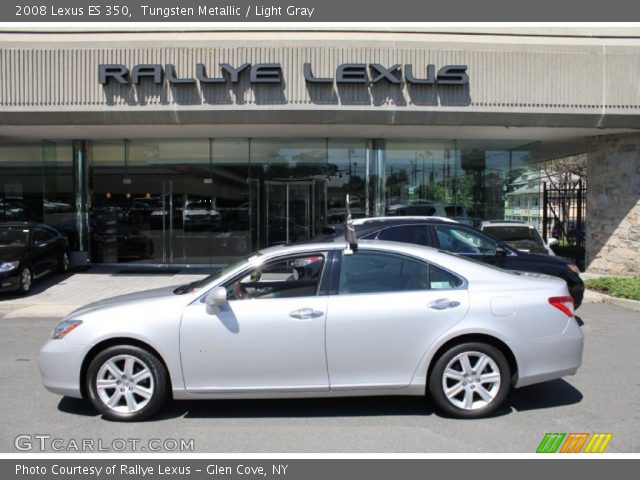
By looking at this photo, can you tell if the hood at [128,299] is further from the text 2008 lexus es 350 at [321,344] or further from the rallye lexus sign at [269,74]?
the rallye lexus sign at [269,74]

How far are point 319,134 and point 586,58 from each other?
22.2ft

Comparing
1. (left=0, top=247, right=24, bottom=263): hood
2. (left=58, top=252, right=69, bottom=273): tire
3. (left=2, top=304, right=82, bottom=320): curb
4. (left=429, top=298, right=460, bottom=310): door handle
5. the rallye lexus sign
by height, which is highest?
the rallye lexus sign

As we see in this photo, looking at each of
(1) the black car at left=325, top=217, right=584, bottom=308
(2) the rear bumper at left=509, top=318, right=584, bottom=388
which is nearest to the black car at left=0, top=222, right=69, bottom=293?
(1) the black car at left=325, top=217, right=584, bottom=308

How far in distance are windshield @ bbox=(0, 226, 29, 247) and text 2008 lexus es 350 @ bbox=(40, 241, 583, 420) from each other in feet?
29.8

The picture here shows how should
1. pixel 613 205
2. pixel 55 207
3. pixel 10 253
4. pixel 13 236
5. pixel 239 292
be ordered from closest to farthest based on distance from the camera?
pixel 239 292 → pixel 10 253 → pixel 13 236 → pixel 613 205 → pixel 55 207

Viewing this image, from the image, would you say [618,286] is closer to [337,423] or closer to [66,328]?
[337,423]

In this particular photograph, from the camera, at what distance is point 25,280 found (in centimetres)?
1248

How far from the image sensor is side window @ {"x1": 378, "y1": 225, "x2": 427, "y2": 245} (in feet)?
27.9

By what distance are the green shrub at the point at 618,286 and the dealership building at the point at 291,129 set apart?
2614mm

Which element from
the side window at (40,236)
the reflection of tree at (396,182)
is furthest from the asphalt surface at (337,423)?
the reflection of tree at (396,182)

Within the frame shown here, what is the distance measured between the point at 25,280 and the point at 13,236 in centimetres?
146

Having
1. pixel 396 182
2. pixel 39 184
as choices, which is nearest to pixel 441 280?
pixel 396 182

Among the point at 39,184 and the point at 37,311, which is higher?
the point at 39,184

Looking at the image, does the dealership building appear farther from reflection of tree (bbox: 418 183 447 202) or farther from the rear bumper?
the rear bumper
